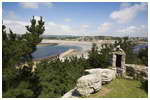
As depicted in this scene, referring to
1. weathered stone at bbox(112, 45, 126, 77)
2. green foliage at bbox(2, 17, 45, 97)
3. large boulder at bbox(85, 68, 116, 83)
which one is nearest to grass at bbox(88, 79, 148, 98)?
large boulder at bbox(85, 68, 116, 83)

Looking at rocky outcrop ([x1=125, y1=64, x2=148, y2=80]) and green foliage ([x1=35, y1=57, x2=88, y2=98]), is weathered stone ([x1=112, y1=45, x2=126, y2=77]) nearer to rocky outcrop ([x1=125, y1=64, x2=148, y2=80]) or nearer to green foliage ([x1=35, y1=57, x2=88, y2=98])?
rocky outcrop ([x1=125, y1=64, x2=148, y2=80])

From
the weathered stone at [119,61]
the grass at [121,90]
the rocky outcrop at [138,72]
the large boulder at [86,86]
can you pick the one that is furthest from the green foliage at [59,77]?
the rocky outcrop at [138,72]

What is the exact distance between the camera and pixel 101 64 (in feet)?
28.1

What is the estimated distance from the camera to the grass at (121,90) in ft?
18.1

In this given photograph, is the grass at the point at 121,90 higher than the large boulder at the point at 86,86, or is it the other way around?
the large boulder at the point at 86,86

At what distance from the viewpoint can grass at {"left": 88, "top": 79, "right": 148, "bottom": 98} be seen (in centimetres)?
552

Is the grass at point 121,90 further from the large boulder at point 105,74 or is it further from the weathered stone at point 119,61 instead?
the weathered stone at point 119,61

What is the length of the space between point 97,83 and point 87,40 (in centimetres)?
5881

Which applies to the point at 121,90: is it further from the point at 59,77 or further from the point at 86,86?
the point at 59,77

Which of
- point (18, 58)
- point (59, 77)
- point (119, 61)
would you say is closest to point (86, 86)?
→ point (18, 58)

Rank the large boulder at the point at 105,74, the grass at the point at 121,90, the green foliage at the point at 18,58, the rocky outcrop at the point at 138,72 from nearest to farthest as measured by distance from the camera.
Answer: the green foliage at the point at 18,58 < the grass at the point at 121,90 < the large boulder at the point at 105,74 < the rocky outcrop at the point at 138,72

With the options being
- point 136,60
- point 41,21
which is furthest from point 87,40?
point 41,21

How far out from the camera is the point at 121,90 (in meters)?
5.97

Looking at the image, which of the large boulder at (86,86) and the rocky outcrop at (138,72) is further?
the rocky outcrop at (138,72)
